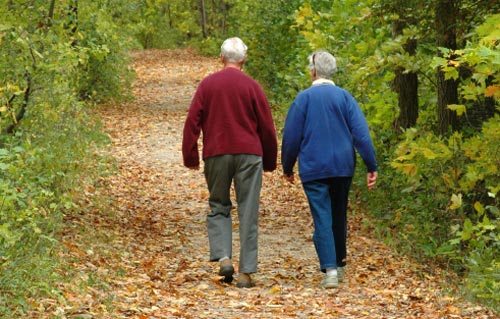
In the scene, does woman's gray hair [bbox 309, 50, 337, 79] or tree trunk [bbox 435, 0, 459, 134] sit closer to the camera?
woman's gray hair [bbox 309, 50, 337, 79]

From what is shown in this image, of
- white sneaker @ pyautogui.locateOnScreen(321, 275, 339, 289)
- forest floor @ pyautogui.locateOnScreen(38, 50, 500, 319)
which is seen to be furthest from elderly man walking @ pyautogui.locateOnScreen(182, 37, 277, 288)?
white sneaker @ pyautogui.locateOnScreen(321, 275, 339, 289)

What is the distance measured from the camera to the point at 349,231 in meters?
10.9

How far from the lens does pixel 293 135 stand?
7988 millimetres

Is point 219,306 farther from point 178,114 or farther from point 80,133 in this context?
point 178,114

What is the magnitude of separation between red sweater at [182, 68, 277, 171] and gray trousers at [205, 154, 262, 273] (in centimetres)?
10

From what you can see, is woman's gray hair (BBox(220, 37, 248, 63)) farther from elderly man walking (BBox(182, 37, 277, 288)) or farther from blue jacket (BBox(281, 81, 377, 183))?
blue jacket (BBox(281, 81, 377, 183))

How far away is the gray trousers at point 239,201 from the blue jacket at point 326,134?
1.26ft

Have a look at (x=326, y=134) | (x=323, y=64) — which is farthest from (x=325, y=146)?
(x=323, y=64)

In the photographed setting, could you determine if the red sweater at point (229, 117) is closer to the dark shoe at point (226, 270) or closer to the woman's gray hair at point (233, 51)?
the woman's gray hair at point (233, 51)

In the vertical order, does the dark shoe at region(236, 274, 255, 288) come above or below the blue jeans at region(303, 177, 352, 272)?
below

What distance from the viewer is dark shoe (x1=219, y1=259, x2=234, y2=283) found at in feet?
25.9

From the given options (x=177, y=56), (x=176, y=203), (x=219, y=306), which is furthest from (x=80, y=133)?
(x=177, y=56)

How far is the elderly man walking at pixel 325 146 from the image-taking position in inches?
310

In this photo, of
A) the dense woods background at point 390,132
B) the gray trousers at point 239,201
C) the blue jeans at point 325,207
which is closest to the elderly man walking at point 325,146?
the blue jeans at point 325,207
